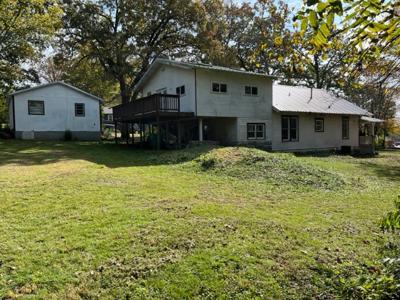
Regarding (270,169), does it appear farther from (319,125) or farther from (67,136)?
(67,136)

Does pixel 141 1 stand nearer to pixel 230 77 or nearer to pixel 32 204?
pixel 230 77

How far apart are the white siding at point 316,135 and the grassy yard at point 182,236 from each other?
41.4ft

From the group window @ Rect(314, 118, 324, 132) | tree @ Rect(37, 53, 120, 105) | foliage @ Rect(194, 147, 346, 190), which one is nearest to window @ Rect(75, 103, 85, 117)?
tree @ Rect(37, 53, 120, 105)

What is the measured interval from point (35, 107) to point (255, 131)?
16.7 metres

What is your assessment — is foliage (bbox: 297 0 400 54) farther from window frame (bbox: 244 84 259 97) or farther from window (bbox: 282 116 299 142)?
window (bbox: 282 116 299 142)

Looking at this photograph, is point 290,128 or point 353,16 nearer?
point 353,16

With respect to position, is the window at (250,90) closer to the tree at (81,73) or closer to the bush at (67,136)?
the bush at (67,136)

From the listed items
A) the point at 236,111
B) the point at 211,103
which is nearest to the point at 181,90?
the point at 211,103

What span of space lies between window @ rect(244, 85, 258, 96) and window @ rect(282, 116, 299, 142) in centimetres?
310

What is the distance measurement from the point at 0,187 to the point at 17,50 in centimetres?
2230

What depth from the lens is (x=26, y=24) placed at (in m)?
24.2

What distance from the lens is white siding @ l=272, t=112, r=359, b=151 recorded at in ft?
74.5

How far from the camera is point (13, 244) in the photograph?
4.95 m

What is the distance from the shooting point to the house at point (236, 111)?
1931 centimetres
